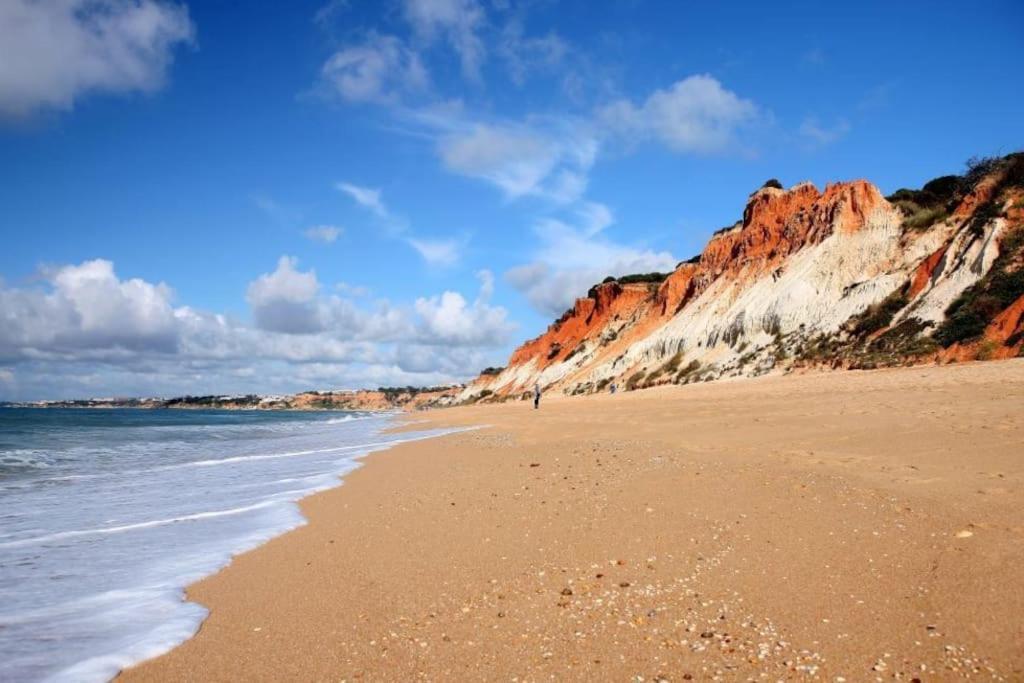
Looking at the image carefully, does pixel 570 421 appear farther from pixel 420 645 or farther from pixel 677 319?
pixel 677 319

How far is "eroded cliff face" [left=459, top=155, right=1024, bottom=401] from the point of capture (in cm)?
2509

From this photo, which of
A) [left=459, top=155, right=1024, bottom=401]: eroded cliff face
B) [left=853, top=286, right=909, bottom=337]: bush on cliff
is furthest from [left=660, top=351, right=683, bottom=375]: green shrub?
[left=853, top=286, right=909, bottom=337]: bush on cliff

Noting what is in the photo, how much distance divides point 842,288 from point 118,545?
38.3m

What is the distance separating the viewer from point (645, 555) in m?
5.20

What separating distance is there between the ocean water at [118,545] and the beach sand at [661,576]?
41 cm

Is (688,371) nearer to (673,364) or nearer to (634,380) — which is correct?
(673,364)

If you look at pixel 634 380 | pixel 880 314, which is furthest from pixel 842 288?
pixel 634 380

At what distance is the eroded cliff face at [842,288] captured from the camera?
25094 millimetres

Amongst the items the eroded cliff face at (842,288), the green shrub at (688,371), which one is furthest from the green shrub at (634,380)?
the green shrub at (688,371)

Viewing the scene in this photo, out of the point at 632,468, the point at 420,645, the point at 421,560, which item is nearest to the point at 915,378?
the point at 632,468

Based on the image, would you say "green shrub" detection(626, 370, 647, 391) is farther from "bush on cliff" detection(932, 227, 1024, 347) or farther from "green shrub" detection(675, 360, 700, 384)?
"bush on cliff" detection(932, 227, 1024, 347)

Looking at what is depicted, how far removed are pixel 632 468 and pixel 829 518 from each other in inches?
151

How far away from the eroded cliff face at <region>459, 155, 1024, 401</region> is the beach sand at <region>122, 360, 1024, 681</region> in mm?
18694

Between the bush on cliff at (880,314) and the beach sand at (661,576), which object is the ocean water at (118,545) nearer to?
the beach sand at (661,576)
